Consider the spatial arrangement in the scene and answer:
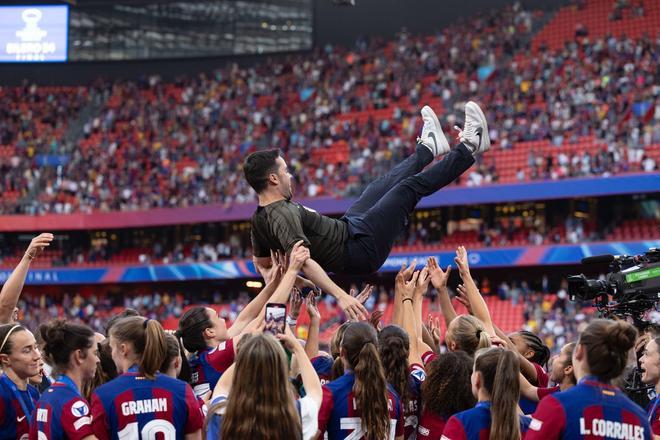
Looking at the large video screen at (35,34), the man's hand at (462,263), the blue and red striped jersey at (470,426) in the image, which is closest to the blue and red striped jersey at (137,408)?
the blue and red striped jersey at (470,426)

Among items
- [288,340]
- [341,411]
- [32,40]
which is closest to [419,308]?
[341,411]

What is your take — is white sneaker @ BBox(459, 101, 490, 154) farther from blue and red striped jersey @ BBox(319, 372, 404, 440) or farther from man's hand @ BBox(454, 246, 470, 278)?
blue and red striped jersey @ BBox(319, 372, 404, 440)

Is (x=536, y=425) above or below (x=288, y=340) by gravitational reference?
below

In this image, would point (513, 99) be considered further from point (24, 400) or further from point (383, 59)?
point (24, 400)

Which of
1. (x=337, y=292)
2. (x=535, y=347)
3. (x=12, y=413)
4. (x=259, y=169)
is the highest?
(x=259, y=169)

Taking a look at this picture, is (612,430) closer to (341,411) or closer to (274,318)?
(341,411)

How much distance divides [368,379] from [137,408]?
1237mm

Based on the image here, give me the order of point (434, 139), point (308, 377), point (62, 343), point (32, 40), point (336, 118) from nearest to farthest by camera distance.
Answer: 1. point (308, 377)
2. point (62, 343)
3. point (434, 139)
4. point (336, 118)
5. point (32, 40)

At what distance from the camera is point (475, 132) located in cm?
789

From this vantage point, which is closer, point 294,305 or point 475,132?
point 294,305

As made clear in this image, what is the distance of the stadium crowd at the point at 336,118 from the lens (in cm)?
2988

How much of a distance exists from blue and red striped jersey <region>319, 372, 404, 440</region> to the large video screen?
37.1 metres

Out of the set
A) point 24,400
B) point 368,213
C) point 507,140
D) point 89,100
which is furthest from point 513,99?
point 24,400

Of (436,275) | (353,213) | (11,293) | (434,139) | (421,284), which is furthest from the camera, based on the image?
(434,139)
